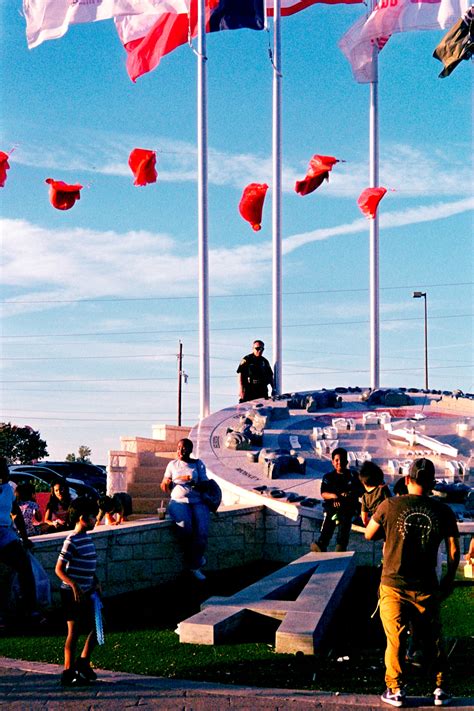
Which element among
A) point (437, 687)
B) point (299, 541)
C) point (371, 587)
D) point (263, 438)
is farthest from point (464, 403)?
point (437, 687)

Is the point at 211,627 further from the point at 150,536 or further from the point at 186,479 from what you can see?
the point at 186,479

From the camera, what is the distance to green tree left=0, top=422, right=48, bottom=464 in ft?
187

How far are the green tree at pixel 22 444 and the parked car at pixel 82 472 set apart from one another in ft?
92.1

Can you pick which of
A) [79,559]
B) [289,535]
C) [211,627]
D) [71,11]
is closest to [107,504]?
[289,535]

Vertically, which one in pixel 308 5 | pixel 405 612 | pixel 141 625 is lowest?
pixel 141 625

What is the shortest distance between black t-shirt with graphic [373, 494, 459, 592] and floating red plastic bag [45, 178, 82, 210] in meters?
16.4

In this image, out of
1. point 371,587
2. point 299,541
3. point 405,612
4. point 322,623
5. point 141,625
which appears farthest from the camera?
point 299,541

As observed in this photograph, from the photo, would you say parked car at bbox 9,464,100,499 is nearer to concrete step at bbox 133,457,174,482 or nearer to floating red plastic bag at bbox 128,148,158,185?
concrete step at bbox 133,457,174,482

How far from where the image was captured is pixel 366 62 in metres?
24.0

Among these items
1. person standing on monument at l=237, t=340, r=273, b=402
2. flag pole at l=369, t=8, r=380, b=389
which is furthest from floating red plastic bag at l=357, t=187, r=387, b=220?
person standing on monument at l=237, t=340, r=273, b=402

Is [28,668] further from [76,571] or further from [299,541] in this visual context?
[299,541]

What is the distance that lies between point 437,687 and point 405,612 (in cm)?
60

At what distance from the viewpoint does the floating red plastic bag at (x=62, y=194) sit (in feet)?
72.1

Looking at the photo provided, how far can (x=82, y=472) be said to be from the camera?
29047mm
